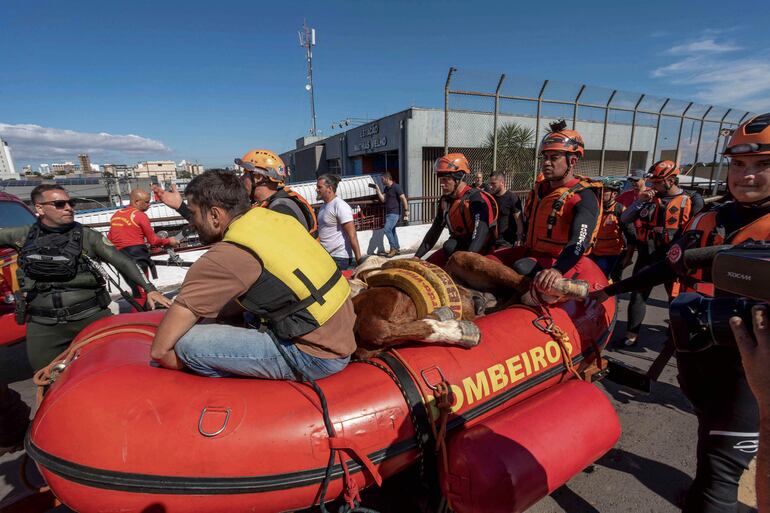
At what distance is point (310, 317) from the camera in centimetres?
177

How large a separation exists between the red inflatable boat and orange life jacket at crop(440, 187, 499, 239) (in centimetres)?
185

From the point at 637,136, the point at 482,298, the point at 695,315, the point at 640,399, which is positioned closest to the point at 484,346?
the point at 482,298

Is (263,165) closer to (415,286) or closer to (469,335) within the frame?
(415,286)

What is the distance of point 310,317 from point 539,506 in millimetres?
1848

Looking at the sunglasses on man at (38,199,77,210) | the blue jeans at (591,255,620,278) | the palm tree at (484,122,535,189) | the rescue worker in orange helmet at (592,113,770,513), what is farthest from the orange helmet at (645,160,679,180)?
the palm tree at (484,122,535,189)

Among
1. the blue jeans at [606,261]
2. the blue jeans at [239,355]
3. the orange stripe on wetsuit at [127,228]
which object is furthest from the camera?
the orange stripe on wetsuit at [127,228]

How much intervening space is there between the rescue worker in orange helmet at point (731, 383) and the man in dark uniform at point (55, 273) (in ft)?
10.6

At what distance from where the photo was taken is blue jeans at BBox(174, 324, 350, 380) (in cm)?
179

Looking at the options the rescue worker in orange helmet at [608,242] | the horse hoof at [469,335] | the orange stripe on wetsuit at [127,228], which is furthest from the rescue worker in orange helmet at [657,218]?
the orange stripe on wetsuit at [127,228]

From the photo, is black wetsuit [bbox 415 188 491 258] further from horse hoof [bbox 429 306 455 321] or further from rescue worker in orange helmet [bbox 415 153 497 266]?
horse hoof [bbox 429 306 455 321]

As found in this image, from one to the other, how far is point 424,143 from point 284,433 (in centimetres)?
1519

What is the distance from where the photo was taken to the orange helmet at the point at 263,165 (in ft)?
12.7

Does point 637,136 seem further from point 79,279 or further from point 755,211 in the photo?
point 79,279

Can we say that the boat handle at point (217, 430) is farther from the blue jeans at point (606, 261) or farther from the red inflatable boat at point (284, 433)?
the blue jeans at point (606, 261)
